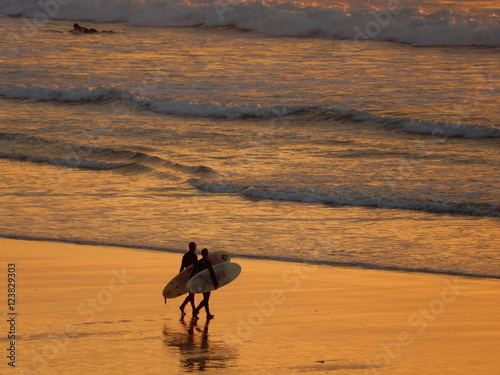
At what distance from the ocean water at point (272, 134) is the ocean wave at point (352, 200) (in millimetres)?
51

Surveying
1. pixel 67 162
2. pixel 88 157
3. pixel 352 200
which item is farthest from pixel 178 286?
pixel 88 157

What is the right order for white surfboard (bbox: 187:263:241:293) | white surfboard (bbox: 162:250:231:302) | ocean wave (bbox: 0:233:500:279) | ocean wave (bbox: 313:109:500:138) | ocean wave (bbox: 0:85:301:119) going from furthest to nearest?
1. ocean wave (bbox: 0:85:301:119)
2. ocean wave (bbox: 313:109:500:138)
3. ocean wave (bbox: 0:233:500:279)
4. white surfboard (bbox: 162:250:231:302)
5. white surfboard (bbox: 187:263:241:293)

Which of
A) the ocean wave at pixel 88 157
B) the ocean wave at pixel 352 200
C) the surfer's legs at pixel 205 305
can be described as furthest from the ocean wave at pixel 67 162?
the surfer's legs at pixel 205 305

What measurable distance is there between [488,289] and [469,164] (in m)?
9.54

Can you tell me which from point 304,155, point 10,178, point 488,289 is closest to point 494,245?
point 488,289

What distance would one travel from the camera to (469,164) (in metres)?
21.4

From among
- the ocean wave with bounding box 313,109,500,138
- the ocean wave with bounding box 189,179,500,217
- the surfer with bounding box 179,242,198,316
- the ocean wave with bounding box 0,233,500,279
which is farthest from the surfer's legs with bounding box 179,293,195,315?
the ocean wave with bounding box 313,109,500,138

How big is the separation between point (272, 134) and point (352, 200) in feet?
27.3

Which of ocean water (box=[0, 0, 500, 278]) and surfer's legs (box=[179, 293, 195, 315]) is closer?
surfer's legs (box=[179, 293, 195, 315])

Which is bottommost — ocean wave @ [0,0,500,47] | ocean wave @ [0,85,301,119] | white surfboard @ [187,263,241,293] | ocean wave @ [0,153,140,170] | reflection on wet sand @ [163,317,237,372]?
ocean wave @ [0,153,140,170]

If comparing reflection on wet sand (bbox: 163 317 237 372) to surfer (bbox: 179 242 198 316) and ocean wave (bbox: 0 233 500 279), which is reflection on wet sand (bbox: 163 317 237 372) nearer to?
surfer (bbox: 179 242 198 316)

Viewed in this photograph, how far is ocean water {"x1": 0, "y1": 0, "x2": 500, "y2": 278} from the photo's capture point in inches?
614

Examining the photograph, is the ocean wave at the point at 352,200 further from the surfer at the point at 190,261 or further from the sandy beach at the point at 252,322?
the surfer at the point at 190,261

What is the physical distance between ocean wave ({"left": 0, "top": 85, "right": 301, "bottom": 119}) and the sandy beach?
15.4 meters
